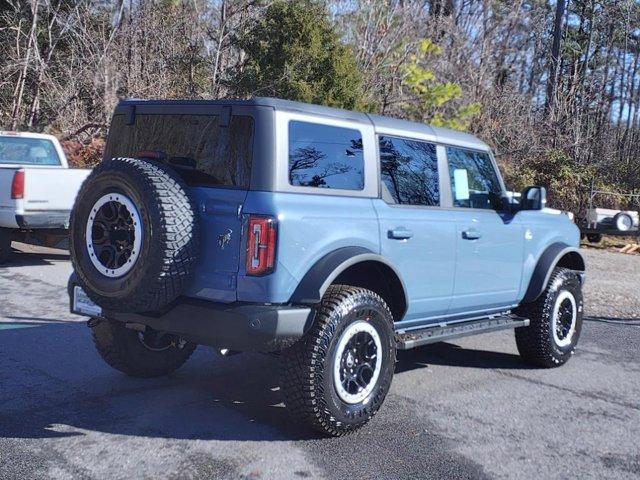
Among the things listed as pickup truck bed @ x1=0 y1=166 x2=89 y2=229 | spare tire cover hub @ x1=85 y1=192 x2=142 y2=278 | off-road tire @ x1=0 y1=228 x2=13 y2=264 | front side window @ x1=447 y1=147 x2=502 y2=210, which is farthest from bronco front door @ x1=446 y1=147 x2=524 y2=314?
off-road tire @ x1=0 y1=228 x2=13 y2=264

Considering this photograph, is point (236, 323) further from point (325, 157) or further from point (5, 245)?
point (5, 245)

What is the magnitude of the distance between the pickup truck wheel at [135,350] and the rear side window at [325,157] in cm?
161

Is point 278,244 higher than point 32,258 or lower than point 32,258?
higher

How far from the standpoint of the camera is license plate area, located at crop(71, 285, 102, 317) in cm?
471

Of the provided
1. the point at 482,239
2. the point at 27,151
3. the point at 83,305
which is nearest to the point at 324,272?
the point at 83,305

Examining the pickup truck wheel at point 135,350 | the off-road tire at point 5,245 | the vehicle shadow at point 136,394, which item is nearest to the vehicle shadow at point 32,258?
the off-road tire at point 5,245

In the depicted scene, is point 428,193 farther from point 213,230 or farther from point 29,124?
point 29,124

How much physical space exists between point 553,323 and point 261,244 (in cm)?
354

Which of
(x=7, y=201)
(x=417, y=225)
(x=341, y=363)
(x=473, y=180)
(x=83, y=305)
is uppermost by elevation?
(x=473, y=180)

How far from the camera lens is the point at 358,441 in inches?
182

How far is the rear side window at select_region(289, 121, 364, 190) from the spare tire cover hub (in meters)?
0.97

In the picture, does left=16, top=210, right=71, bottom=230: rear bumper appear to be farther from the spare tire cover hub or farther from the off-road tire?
the spare tire cover hub

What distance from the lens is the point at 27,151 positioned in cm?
1231

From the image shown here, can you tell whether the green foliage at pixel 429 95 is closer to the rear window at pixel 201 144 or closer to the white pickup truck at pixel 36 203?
the white pickup truck at pixel 36 203
